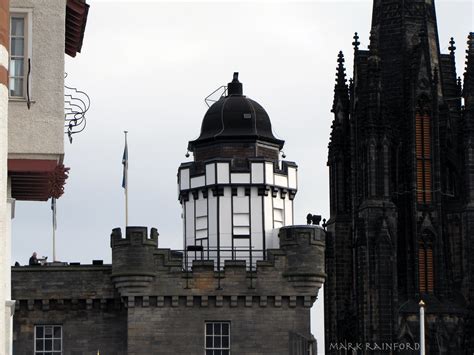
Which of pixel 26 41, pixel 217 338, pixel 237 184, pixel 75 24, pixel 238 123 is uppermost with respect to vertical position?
pixel 238 123

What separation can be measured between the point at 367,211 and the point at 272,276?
47.9 metres

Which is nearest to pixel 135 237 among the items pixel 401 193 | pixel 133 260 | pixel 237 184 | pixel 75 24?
pixel 133 260

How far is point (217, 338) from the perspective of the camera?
5253 cm

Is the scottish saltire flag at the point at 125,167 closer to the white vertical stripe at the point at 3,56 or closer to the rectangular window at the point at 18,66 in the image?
the rectangular window at the point at 18,66

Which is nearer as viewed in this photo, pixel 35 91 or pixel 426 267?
pixel 35 91

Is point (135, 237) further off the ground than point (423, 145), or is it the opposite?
point (423, 145)

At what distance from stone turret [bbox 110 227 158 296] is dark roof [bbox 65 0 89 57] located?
71.3 ft

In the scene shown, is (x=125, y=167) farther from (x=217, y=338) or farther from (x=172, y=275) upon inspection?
(x=217, y=338)

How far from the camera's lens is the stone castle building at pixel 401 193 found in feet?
329

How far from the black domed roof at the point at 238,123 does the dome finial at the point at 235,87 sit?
5.41ft

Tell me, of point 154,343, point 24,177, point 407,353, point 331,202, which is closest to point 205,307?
point 154,343

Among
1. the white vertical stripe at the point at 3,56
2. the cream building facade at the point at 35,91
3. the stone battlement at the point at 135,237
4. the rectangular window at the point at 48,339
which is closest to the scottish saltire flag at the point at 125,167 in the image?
the stone battlement at the point at 135,237

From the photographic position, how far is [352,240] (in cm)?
10325

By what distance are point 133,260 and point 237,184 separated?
6.07 metres
